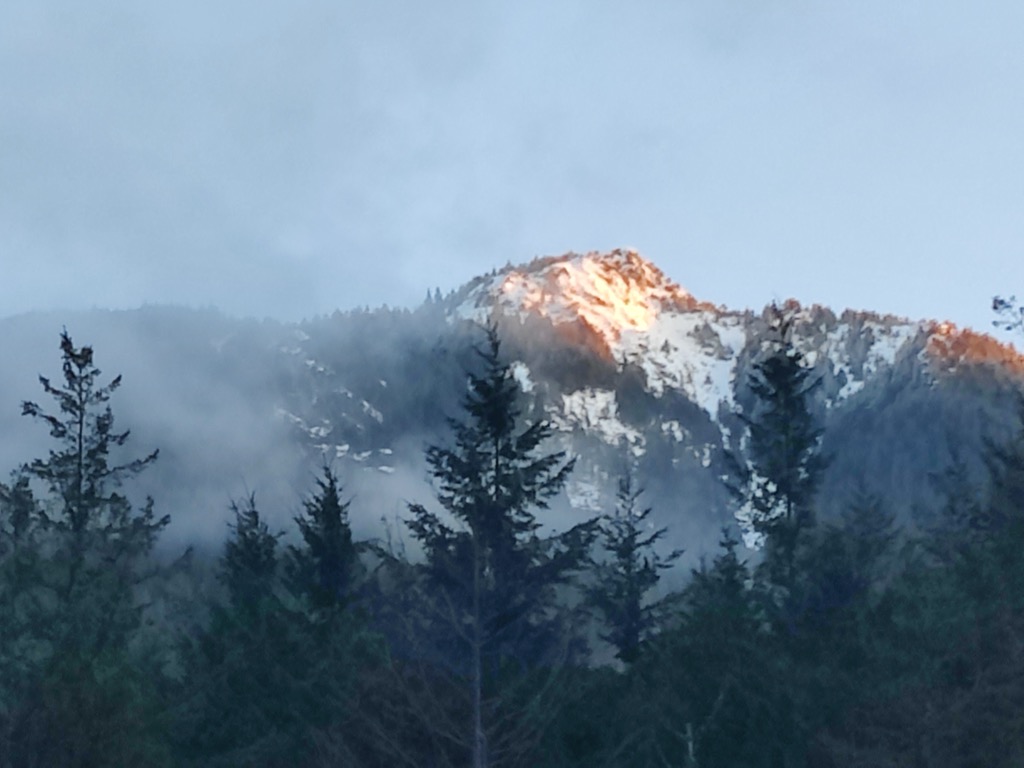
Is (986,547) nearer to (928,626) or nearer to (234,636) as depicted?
(928,626)

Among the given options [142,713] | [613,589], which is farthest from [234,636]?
[613,589]

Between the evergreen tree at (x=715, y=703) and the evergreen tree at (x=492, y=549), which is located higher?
the evergreen tree at (x=492, y=549)

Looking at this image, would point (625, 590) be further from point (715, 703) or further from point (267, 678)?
point (715, 703)

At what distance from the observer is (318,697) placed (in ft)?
78.1

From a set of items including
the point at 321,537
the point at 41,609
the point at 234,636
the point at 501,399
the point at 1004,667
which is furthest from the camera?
the point at 321,537

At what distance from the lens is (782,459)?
1242 inches

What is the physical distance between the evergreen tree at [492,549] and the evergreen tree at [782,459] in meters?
5.22

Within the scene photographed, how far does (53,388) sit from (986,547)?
2122 cm

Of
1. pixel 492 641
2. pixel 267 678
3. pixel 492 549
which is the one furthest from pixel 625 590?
pixel 492 641

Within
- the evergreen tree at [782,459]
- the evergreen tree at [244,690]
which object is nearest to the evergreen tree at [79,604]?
the evergreen tree at [244,690]

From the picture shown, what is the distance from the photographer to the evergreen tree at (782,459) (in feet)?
101

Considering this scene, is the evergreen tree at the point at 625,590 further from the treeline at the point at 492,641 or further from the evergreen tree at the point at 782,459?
the evergreen tree at the point at 782,459

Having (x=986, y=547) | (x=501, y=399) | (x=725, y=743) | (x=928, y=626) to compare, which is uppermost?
(x=501, y=399)

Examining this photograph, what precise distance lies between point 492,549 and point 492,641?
17.3ft
